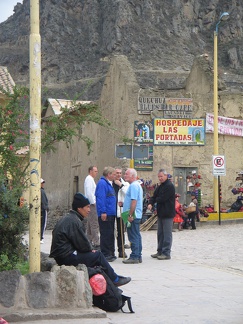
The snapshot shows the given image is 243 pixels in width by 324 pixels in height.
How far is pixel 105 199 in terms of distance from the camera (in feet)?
52.7

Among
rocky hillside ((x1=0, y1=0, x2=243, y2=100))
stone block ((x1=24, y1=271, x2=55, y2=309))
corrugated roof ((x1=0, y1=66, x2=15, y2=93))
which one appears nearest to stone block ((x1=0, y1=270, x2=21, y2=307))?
stone block ((x1=24, y1=271, x2=55, y2=309))

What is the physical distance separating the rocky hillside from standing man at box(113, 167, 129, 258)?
109614mm

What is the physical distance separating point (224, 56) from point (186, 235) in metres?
114

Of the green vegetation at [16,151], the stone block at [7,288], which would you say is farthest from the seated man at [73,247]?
the stone block at [7,288]

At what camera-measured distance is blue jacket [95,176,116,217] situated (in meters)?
16.0

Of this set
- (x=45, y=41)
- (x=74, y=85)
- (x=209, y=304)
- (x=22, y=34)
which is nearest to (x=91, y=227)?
(x=209, y=304)

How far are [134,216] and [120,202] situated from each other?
133 cm

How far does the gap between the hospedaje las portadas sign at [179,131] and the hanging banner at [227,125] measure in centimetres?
23

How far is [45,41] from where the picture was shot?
150625 mm

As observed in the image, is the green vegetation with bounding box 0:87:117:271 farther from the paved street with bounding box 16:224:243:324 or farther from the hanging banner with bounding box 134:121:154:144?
the hanging banner with bounding box 134:121:154:144

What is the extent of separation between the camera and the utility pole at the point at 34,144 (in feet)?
33.5

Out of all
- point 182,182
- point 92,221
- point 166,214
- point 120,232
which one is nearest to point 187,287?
point 166,214

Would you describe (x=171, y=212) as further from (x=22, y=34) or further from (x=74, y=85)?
(x=22, y=34)

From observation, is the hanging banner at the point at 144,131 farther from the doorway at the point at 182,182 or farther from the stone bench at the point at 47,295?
the stone bench at the point at 47,295
